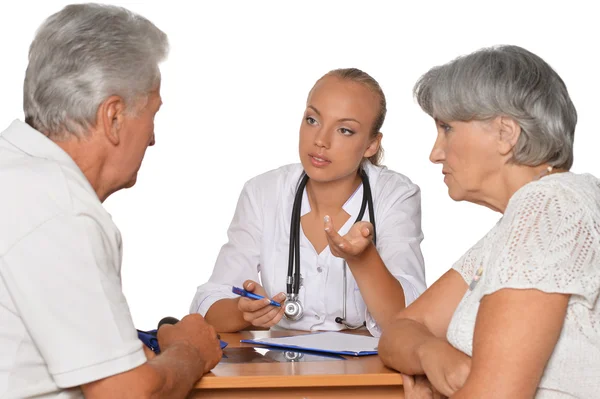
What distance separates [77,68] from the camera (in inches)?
70.4

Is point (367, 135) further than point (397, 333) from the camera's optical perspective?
Yes

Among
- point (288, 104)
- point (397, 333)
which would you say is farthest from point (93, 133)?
point (288, 104)

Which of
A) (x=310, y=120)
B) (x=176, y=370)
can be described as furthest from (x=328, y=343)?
(x=310, y=120)

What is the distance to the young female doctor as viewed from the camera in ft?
9.57

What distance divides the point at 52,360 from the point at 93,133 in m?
0.48

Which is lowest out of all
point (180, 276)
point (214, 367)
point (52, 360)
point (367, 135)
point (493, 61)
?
point (180, 276)

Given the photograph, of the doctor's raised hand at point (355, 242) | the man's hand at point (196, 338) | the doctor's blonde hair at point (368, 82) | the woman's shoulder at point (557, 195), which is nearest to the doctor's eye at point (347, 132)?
the doctor's blonde hair at point (368, 82)

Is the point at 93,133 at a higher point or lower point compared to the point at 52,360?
higher

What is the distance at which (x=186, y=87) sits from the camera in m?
4.61

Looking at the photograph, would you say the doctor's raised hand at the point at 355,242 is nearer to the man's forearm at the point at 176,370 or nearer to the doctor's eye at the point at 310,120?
the doctor's eye at the point at 310,120

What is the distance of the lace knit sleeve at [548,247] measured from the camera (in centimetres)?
168

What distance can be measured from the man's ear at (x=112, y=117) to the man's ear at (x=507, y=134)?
0.81m

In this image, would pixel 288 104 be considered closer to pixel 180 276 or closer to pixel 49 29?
pixel 180 276

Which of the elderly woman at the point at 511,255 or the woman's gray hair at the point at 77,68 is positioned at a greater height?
the woman's gray hair at the point at 77,68
